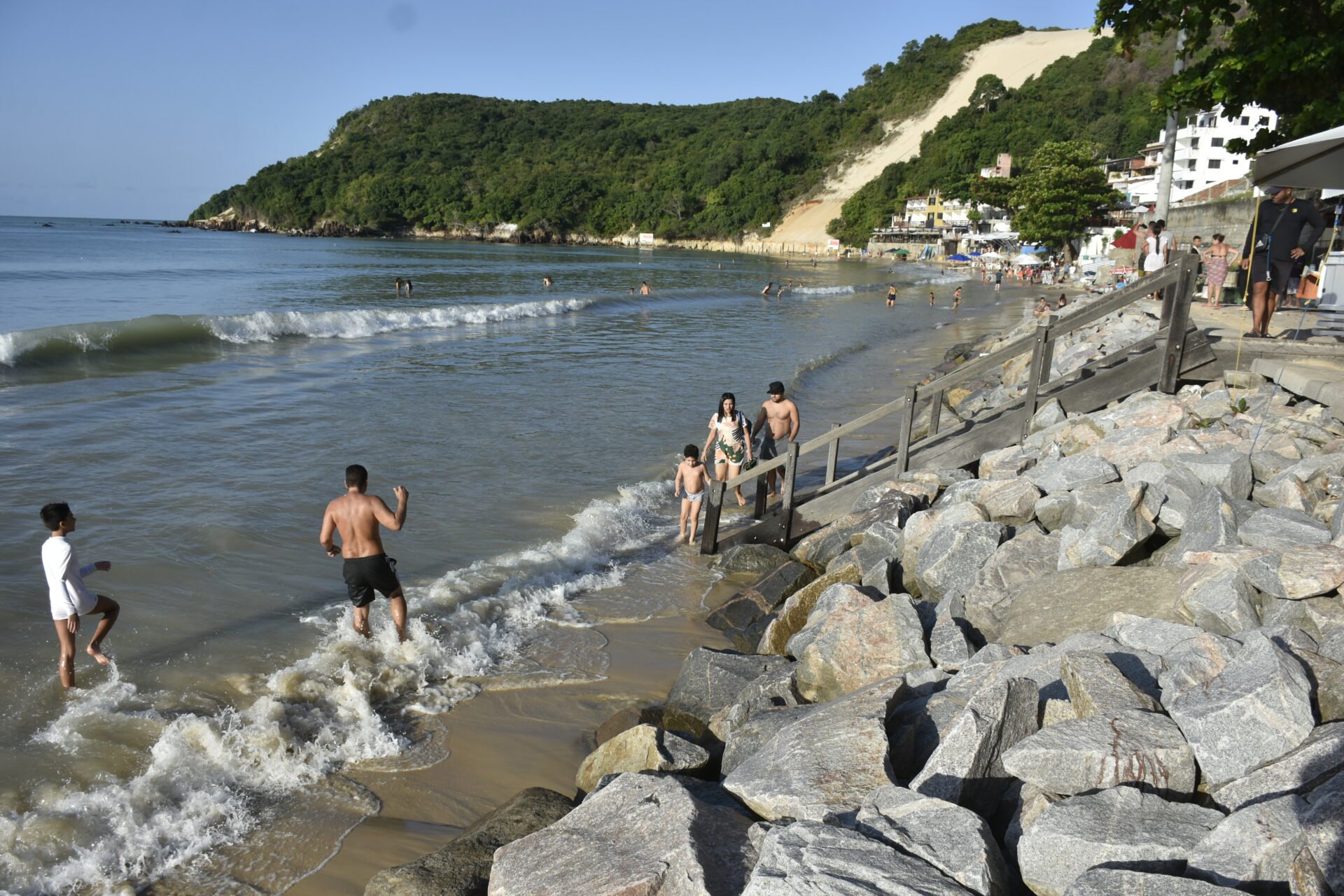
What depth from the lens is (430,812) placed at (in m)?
5.33

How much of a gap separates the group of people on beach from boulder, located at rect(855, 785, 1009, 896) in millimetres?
6542

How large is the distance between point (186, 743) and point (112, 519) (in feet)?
17.3

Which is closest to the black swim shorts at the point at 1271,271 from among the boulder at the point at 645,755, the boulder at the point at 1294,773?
the boulder at the point at 1294,773

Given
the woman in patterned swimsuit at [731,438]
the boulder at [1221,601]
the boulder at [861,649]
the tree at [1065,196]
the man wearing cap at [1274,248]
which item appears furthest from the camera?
the tree at [1065,196]

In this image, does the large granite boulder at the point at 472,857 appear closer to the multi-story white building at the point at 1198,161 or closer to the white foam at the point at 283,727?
the white foam at the point at 283,727

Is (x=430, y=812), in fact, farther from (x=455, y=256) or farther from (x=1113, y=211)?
(x=455, y=256)

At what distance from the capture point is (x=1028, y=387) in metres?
9.61

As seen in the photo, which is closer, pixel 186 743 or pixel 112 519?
pixel 186 743

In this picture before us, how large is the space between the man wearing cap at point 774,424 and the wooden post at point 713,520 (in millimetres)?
1596

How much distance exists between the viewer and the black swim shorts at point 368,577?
7.33 meters

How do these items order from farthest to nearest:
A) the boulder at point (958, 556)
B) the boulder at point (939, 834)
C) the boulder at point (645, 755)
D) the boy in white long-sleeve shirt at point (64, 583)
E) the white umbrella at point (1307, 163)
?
the white umbrella at point (1307, 163) → the boulder at point (958, 556) → the boy in white long-sleeve shirt at point (64, 583) → the boulder at point (645, 755) → the boulder at point (939, 834)

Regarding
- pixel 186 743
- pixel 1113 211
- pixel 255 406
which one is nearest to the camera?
pixel 186 743

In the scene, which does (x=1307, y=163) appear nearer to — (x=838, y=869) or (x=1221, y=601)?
(x=1221, y=601)

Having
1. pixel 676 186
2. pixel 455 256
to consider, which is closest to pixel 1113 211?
pixel 455 256
